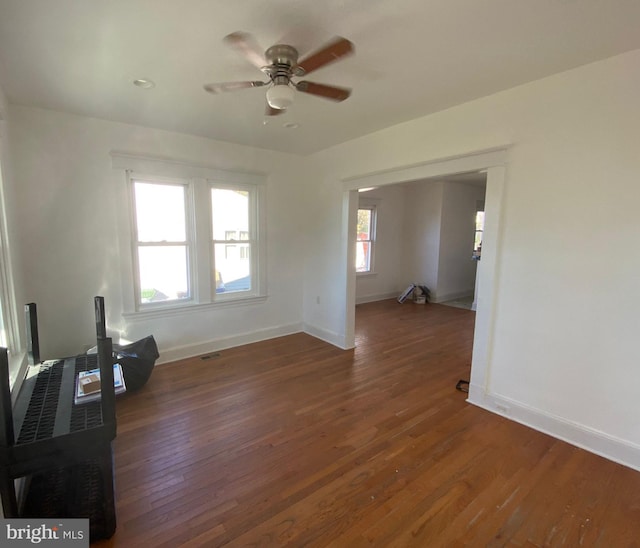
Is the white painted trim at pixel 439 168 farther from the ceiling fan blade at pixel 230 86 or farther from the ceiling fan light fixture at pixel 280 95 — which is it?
the ceiling fan blade at pixel 230 86

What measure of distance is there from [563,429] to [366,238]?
4.91 metres

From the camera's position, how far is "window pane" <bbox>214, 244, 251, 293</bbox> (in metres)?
4.04

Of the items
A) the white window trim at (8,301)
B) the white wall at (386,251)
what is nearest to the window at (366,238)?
the white wall at (386,251)

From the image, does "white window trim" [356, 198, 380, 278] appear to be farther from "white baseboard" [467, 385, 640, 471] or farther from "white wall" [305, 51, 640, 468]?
"white baseboard" [467, 385, 640, 471]

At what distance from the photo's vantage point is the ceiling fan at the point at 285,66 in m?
1.55

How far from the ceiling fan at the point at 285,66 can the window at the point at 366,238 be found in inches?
185

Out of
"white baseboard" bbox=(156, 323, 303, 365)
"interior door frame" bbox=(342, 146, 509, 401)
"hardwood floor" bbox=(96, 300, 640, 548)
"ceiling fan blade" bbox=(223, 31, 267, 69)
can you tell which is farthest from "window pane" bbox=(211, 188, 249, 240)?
"ceiling fan blade" bbox=(223, 31, 267, 69)

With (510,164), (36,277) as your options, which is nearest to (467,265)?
(510,164)

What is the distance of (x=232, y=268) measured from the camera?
13.6 ft

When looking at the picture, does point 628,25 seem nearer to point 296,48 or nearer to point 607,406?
point 296,48

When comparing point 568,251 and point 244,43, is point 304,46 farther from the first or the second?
point 568,251

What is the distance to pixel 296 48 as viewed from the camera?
1.85 metres

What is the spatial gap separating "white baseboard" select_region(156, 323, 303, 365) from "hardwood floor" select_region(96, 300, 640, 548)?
40 centimetres

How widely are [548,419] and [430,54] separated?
266 cm
